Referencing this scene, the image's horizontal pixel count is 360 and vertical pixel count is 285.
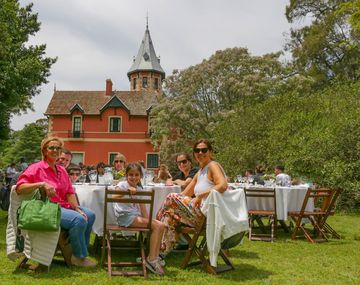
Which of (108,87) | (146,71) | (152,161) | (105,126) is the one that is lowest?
(152,161)

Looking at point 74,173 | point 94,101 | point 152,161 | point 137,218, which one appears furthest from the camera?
point 94,101

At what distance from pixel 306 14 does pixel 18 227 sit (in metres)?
26.6

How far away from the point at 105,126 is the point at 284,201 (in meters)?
35.8

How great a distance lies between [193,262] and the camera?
5.76 meters

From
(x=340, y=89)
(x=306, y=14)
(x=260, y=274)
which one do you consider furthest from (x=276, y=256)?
(x=306, y=14)

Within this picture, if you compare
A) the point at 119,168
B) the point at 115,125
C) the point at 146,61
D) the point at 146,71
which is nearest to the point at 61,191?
the point at 119,168

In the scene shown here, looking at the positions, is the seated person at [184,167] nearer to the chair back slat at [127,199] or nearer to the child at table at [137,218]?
the child at table at [137,218]

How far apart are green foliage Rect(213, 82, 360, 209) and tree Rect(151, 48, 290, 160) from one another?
6460 millimetres

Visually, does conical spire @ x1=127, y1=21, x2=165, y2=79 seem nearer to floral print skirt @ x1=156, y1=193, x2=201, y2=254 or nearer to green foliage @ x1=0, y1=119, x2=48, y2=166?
green foliage @ x1=0, y1=119, x2=48, y2=166

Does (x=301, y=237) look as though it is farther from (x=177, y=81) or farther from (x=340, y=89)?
(x=177, y=81)

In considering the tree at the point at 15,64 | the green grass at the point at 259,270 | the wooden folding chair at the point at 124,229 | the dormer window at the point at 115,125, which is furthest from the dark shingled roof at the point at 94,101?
the wooden folding chair at the point at 124,229

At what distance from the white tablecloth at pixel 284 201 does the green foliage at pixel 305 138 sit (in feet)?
17.4

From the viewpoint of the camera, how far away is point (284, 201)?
835 centimetres

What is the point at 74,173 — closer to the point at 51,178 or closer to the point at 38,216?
the point at 51,178
